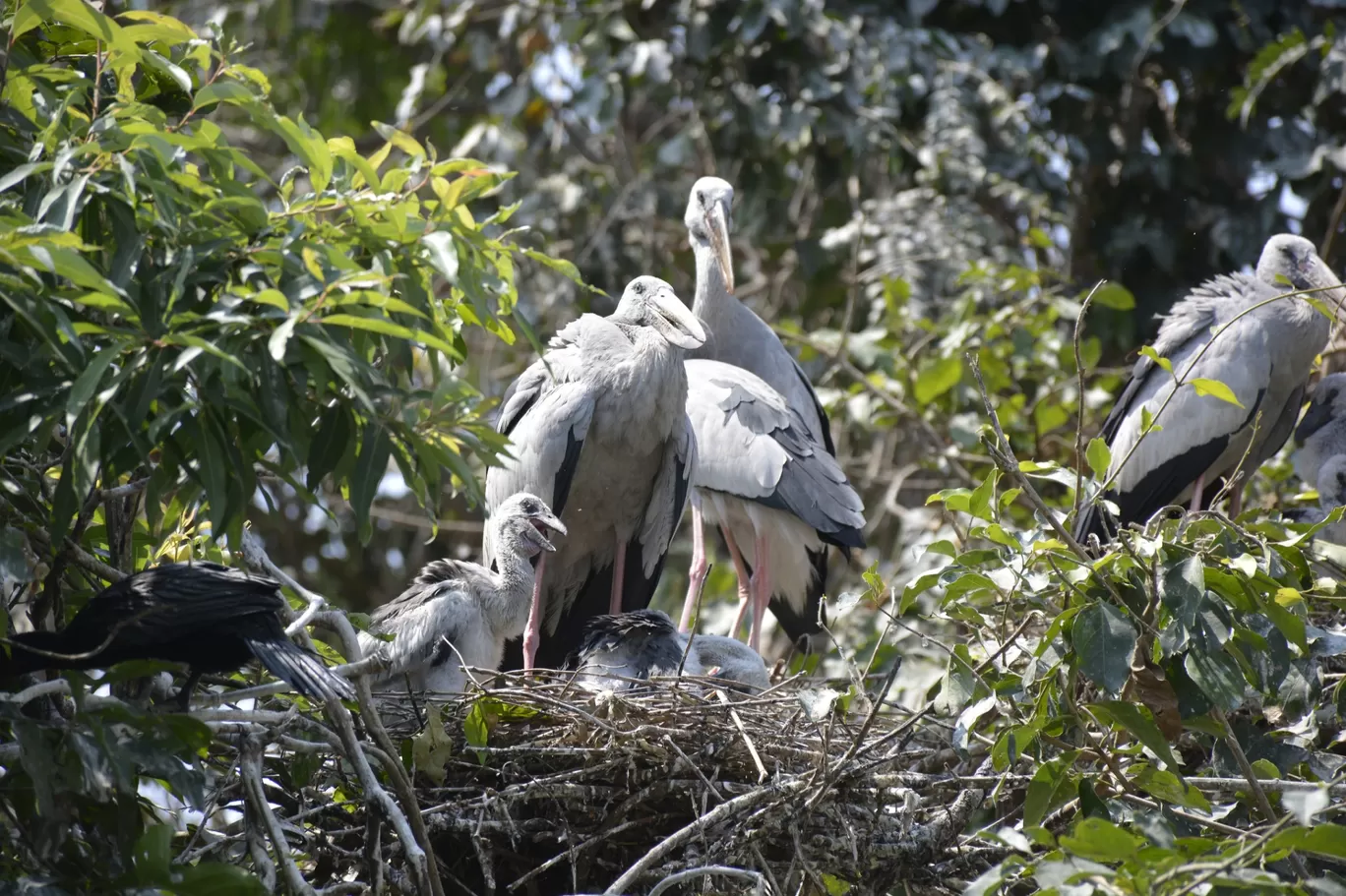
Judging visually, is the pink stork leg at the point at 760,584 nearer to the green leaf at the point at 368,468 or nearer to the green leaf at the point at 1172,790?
the green leaf at the point at 1172,790

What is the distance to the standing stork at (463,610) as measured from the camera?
515cm

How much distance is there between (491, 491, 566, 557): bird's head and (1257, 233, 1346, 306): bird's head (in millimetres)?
3786

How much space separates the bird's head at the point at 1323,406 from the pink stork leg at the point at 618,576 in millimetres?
3167

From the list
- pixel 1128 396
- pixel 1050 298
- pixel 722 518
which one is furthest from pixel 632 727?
pixel 1050 298

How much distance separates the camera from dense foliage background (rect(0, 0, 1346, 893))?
10.7ft

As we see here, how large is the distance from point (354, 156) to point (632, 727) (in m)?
1.99

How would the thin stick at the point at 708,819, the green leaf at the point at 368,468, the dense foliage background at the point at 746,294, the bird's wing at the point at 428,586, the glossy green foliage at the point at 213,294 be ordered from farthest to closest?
the bird's wing at the point at 428,586
the thin stick at the point at 708,819
the green leaf at the point at 368,468
the dense foliage background at the point at 746,294
the glossy green foliage at the point at 213,294

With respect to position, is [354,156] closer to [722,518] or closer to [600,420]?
[600,420]

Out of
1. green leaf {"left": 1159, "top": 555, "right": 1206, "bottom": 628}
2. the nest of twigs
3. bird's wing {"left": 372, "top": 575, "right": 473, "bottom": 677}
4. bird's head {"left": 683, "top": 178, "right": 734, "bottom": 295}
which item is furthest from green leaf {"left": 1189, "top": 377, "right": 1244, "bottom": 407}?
bird's head {"left": 683, "top": 178, "right": 734, "bottom": 295}

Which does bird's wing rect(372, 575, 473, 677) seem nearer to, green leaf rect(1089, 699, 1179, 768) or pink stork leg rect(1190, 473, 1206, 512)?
green leaf rect(1089, 699, 1179, 768)

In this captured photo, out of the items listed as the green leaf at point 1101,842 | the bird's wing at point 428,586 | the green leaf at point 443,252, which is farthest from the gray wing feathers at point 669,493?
the green leaf at point 1101,842

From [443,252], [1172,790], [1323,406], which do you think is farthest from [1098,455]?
[1323,406]

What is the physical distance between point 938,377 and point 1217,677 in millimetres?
3701

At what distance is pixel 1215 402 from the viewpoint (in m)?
6.98
